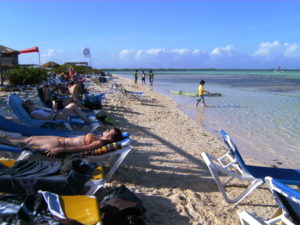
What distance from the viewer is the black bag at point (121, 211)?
7.75 ft

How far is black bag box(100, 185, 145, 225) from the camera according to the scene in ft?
7.75

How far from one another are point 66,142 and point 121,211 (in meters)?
1.65

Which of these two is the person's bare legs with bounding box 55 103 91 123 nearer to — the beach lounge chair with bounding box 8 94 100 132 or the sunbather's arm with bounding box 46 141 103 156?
the beach lounge chair with bounding box 8 94 100 132

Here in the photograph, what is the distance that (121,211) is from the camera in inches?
94.7

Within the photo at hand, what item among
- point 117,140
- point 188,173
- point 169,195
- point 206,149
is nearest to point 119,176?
point 117,140

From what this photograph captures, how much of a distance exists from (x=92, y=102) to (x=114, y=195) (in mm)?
5079

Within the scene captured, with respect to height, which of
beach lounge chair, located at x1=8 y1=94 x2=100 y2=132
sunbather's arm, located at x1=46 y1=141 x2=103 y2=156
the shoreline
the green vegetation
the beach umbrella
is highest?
the beach umbrella

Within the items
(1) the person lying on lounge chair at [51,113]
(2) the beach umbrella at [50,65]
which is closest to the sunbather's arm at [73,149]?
(1) the person lying on lounge chair at [51,113]

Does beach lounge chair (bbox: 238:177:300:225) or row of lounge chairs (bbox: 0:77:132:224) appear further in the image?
row of lounge chairs (bbox: 0:77:132:224)

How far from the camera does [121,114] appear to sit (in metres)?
8.60

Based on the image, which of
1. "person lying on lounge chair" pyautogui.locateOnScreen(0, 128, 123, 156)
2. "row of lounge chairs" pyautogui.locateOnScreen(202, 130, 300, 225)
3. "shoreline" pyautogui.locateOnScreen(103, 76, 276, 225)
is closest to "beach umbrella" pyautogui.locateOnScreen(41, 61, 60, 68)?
"shoreline" pyautogui.locateOnScreen(103, 76, 276, 225)

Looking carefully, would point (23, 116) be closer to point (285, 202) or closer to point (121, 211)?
point (121, 211)

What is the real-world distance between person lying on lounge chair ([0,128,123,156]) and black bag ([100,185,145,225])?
1072mm

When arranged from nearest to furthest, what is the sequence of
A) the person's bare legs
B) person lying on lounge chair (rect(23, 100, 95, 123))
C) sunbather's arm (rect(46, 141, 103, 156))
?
sunbather's arm (rect(46, 141, 103, 156)) → person lying on lounge chair (rect(23, 100, 95, 123)) → the person's bare legs
